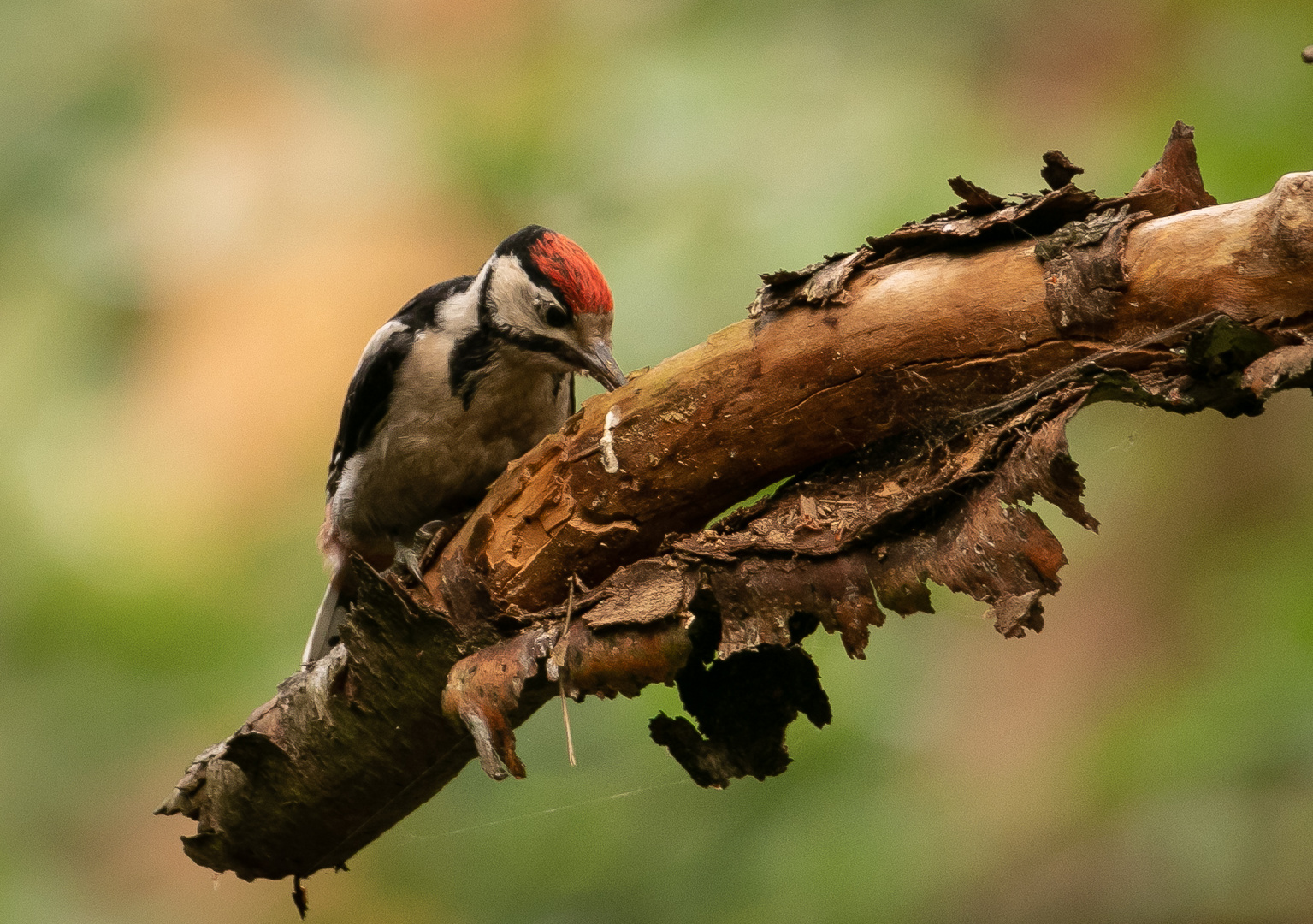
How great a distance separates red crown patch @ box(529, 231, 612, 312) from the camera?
252cm

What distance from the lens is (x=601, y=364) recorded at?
2.51m

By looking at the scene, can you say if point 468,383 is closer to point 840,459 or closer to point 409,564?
point 409,564

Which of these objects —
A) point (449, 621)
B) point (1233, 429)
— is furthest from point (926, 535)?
point (1233, 429)

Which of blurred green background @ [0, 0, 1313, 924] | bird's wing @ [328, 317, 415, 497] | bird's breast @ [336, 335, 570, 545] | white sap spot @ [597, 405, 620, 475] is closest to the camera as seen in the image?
white sap spot @ [597, 405, 620, 475]

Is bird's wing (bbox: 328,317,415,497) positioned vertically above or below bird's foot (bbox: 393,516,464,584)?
above

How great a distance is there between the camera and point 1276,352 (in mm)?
1329

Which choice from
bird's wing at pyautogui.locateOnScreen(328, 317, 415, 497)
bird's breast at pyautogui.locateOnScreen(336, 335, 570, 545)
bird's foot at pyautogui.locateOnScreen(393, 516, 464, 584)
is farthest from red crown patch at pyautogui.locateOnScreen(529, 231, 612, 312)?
bird's foot at pyautogui.locateOnScreen(393, 516, 464, 584)

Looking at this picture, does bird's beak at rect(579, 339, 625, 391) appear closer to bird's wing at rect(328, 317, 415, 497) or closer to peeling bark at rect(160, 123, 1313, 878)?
bird's wing at rect(328, 317, 415, 497)

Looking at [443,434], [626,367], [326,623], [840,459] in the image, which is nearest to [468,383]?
[443,434]

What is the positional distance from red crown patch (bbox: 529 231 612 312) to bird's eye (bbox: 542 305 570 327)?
1.0 inches

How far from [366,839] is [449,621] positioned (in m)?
0.73

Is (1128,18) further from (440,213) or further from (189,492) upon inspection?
(189,492)

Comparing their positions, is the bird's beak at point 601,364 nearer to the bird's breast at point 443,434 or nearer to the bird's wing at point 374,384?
the bird's breast at point 443,434

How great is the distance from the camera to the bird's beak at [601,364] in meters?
2.50
